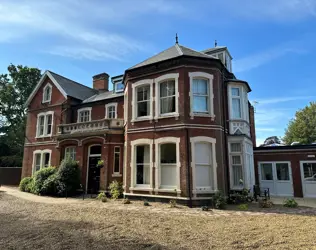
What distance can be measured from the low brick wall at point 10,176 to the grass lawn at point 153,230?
18080 mm

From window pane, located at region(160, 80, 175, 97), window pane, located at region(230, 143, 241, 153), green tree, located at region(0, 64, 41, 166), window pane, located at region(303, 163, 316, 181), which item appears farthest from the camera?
green tree, located at region(0, 64, 41, 166)

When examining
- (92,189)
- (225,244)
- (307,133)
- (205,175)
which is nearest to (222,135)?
(205,175)

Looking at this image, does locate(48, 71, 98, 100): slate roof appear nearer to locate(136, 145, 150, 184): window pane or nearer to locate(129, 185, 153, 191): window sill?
locate(136, 145, 150, 184): window pane

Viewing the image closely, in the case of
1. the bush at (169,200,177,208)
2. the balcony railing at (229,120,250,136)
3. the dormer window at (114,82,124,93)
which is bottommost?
the bush at (169,200,177,208)

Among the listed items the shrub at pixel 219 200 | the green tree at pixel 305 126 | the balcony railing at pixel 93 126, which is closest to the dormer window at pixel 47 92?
the balcony railing at pixel 93 126

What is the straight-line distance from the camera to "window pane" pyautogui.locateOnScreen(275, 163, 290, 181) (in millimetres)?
17234

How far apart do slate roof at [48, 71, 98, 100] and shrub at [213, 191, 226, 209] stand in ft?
53.1

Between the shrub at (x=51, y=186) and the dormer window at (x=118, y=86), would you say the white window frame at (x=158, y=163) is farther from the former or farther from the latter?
the dormer window at (x=118, y=86)

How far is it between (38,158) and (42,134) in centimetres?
227

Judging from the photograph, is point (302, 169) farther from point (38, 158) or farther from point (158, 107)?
point (38, 158)

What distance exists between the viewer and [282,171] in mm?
17438

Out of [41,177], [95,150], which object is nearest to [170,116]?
[95,150]

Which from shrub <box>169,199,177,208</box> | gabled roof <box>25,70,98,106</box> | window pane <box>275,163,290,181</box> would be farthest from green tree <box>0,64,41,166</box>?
window pane <box>275,163,290,181</box>

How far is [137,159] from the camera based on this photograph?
47.5 feet
